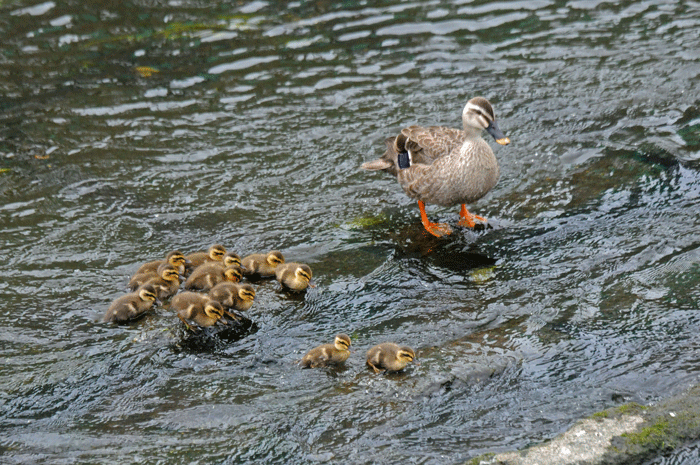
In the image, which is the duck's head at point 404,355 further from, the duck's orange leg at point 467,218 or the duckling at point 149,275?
the duck's orange leg at point 467,218

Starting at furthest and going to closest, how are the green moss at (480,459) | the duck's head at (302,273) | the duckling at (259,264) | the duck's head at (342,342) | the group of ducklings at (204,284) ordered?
1. the duckling at (259,264)
2. the duck's head at (302,273)
3. the group of ducklings at (204,284)
4. the duck's head at (342,342)
5. the green moss at (480,459)

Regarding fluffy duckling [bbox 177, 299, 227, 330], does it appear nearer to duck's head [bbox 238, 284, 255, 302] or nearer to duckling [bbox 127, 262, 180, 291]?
duck's head [bbox 238, 284, 255, 302]

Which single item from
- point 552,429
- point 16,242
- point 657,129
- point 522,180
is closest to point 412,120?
point 522,180

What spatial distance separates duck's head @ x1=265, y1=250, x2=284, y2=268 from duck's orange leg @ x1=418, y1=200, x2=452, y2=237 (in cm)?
167

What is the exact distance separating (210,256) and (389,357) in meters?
2.26

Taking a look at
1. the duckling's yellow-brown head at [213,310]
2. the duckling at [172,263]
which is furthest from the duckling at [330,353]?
the duckling at [172,263]

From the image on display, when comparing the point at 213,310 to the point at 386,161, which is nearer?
the point at 213,310

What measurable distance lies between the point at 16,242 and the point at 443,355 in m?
4.49

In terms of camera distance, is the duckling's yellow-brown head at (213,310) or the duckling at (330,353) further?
the duckling's yellow-brown head at (213,310)

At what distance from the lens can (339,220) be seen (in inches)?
293

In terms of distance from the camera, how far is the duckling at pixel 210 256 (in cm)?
657

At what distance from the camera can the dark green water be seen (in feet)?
15.9

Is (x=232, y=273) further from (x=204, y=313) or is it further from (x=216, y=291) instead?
(x=204, y=313)

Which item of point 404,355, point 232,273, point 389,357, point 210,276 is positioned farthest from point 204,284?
point 404,355
